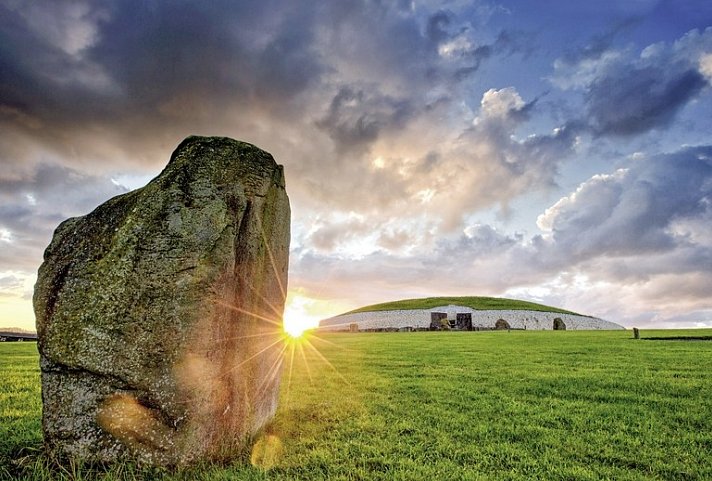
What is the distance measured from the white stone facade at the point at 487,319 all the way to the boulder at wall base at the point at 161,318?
5208cm

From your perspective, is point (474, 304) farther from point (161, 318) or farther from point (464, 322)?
point (161, 318)

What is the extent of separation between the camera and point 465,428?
706 cm

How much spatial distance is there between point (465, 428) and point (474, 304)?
68975 millimetres

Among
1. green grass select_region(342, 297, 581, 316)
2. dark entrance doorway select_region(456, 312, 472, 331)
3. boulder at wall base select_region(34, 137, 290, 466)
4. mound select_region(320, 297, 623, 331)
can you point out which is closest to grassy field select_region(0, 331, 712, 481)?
boulder at wall base select_region(34, 137, 290, 466)

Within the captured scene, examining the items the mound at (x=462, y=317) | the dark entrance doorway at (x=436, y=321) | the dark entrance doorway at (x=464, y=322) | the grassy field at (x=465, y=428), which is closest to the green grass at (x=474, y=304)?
the mound at (x=462, y=317)

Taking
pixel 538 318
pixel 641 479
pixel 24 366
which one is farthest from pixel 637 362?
pixel 538 318

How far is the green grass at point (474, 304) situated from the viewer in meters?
70.6

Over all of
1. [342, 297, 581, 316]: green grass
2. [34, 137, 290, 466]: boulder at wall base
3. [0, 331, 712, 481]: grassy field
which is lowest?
[0, 331, 712, 481]: grassy field

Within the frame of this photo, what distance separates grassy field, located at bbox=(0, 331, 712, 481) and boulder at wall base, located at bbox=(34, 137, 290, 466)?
42 cm

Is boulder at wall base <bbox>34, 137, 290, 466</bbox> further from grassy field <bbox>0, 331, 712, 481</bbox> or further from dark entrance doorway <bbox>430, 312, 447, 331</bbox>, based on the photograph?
dark entrance doorway <bbox>430, 312, 447, 331</bbox>

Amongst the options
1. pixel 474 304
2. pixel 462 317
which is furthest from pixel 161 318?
pixel 474 304

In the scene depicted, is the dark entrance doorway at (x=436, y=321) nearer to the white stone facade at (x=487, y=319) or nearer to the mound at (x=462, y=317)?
the mound at (x=462, y=317)

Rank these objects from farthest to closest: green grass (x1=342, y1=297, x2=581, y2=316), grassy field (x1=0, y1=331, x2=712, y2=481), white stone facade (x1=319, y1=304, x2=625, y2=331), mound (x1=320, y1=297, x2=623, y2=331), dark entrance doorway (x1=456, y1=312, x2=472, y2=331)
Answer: green grass (x1=342, y1=297, x2=581, y2=316) < white stone facade (x1=319, y1=304, x2=625, y2=331) < mound (x1=320, y1=297, x2=623, y2=331) < dark entrance doorway (x1=456, y1=312, x2=472, y2=331) < grassy field (x1=0, y1=331, x2=712, y2=481)

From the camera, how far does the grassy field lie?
5.23 meters
